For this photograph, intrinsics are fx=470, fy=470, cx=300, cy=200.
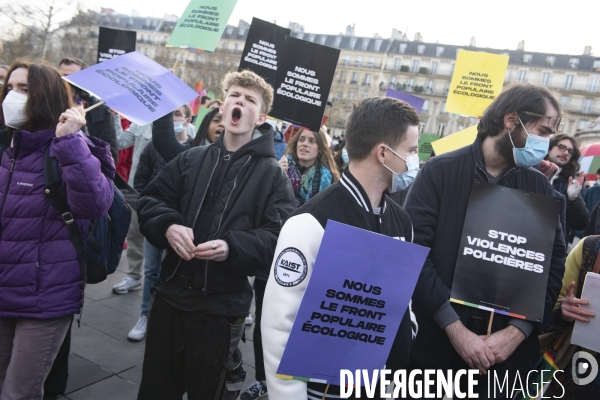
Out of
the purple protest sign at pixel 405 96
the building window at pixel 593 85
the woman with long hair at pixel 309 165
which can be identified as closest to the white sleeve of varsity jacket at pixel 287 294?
the woman with long hair at pixel 309 165

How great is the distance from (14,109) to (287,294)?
183 cm

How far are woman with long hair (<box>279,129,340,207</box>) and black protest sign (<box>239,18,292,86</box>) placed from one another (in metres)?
1.09

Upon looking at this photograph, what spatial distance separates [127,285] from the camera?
5.18m

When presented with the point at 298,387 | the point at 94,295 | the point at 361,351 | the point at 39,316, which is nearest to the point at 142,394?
the point at 39,316

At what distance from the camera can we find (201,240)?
2445 mm

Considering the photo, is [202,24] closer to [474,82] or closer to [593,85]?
[474,82]

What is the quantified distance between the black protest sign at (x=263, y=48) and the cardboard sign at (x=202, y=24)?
88 centimetres

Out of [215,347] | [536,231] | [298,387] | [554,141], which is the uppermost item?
[554,141]

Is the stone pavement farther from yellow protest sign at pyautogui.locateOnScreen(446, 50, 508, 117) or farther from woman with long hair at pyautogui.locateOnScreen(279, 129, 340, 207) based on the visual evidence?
yellow protest sign at pyautogui.locateOnScreen(446, 50, 508, 117)

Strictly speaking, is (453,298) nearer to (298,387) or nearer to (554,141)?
(298,387)

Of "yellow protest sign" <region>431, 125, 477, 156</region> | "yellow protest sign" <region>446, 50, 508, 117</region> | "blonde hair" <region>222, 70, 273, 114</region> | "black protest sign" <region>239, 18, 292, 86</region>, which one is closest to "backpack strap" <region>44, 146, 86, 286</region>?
"blonde hair" <region>222, 70, 273, 114</region>

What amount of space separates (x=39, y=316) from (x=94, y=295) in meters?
2.81

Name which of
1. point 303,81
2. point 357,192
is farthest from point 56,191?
point 303,81

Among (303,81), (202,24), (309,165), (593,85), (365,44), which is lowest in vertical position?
(309,165)
